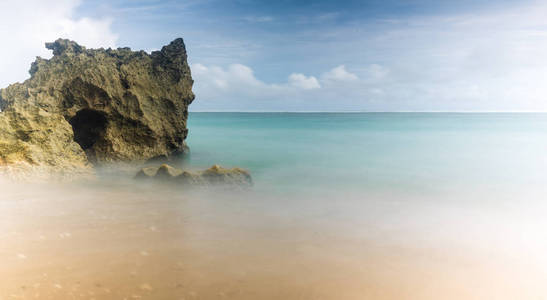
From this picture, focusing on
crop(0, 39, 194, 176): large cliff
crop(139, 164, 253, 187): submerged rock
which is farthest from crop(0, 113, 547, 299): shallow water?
crop(0, 39, 194, 176): large cliff

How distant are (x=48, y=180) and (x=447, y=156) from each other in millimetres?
12797

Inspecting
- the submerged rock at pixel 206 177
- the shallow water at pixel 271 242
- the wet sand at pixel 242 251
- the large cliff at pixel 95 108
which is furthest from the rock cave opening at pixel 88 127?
the wet sand at pixel 242 251

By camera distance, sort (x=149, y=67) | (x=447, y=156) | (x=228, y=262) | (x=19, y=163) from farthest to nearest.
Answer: (x=447, y=156) < (x=149, y=67) < (x=19, y=163) < (x=228, y=262)

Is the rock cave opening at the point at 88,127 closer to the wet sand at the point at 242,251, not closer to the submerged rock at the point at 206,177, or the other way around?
the submerged rock at the point at 206,177

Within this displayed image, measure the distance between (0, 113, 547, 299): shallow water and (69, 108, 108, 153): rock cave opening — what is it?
245 cm

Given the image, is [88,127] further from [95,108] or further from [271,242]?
[271,242]

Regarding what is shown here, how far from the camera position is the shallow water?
3109mm

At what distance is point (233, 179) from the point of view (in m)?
6.78

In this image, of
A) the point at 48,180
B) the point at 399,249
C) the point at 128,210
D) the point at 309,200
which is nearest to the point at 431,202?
the point at 309,200

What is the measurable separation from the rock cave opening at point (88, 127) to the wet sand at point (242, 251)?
Answer: 3.10 m

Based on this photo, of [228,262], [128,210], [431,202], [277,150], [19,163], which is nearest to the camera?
[228,262]

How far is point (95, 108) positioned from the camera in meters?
8.77

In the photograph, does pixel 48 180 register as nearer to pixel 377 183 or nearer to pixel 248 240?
pixel 248 240

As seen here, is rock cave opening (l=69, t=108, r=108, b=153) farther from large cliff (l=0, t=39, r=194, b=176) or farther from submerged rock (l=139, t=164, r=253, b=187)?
submerged rock (l=139, t=164, r=253, b=187)
